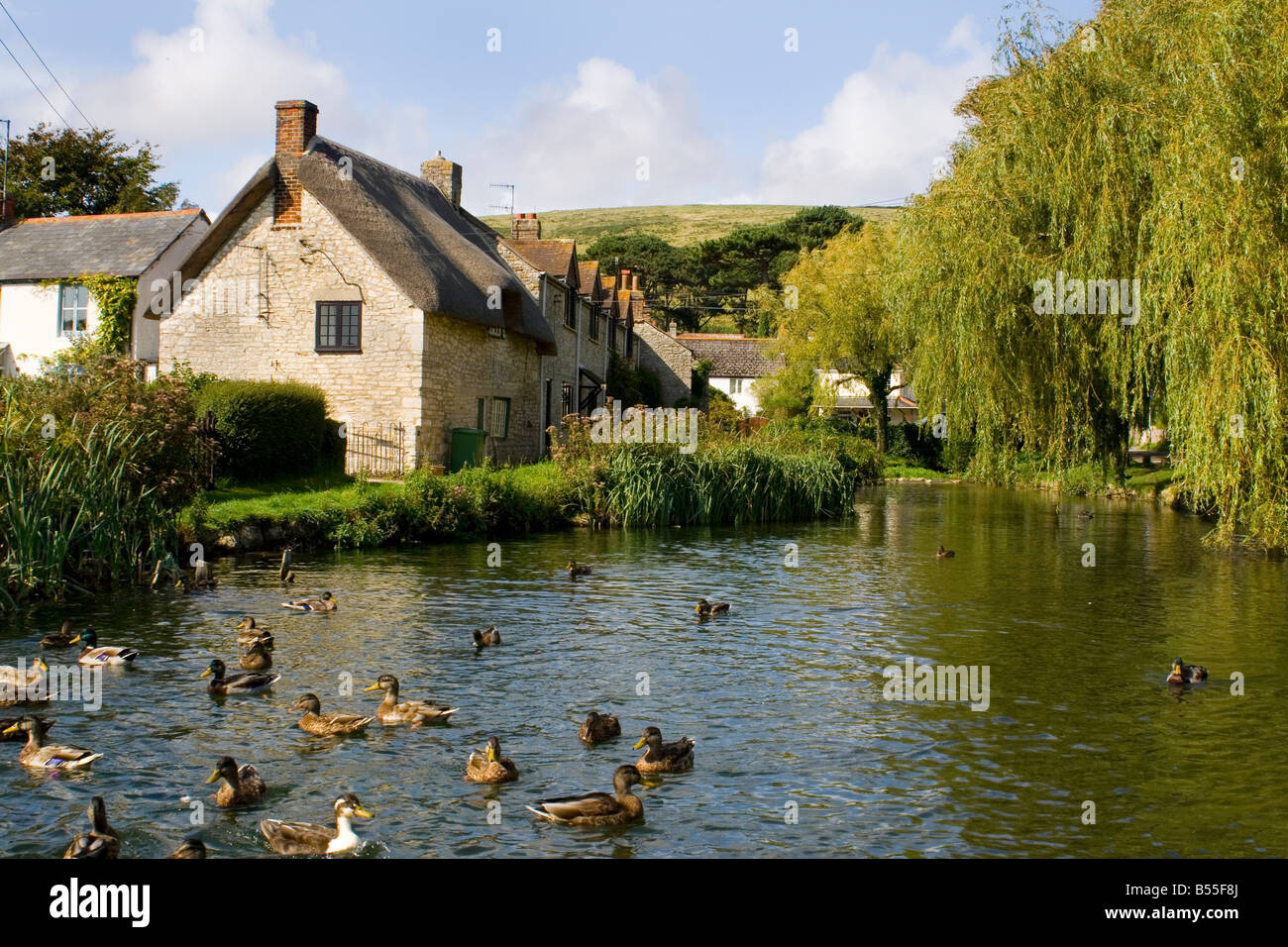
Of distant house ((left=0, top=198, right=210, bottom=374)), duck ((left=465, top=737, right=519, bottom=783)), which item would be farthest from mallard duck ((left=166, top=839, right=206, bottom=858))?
distant house ((left=0, top=198, right=210, bottom=374))

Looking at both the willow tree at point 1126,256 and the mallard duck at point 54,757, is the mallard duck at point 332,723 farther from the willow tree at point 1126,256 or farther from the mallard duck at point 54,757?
the willow tree at point 1126,256

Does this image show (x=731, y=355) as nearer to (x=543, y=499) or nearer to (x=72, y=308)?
(x=72, y=308)

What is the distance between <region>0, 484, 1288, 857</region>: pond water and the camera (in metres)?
6.48

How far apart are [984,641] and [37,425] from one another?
10.9 metres

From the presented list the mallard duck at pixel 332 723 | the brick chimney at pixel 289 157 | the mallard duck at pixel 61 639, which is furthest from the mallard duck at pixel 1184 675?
the brick chimney at pixel 289 157

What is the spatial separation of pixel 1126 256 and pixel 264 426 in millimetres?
15427

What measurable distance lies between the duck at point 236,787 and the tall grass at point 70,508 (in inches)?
258

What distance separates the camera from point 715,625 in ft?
41.8

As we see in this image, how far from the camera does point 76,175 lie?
40094mm

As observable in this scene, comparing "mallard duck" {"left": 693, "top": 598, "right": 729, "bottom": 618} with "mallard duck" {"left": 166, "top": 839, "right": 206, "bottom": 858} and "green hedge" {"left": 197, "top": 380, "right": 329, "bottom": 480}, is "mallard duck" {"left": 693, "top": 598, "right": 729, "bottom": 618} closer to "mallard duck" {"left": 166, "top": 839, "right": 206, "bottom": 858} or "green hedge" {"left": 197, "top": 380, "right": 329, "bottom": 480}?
"mallard duck" {"left": 166, "top": 839, "right": 206, "bottom": 858}

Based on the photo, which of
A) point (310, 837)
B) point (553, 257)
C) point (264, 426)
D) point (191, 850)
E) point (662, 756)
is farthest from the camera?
point (553, 257)

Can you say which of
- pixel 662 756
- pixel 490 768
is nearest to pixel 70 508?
pixel 490 768
